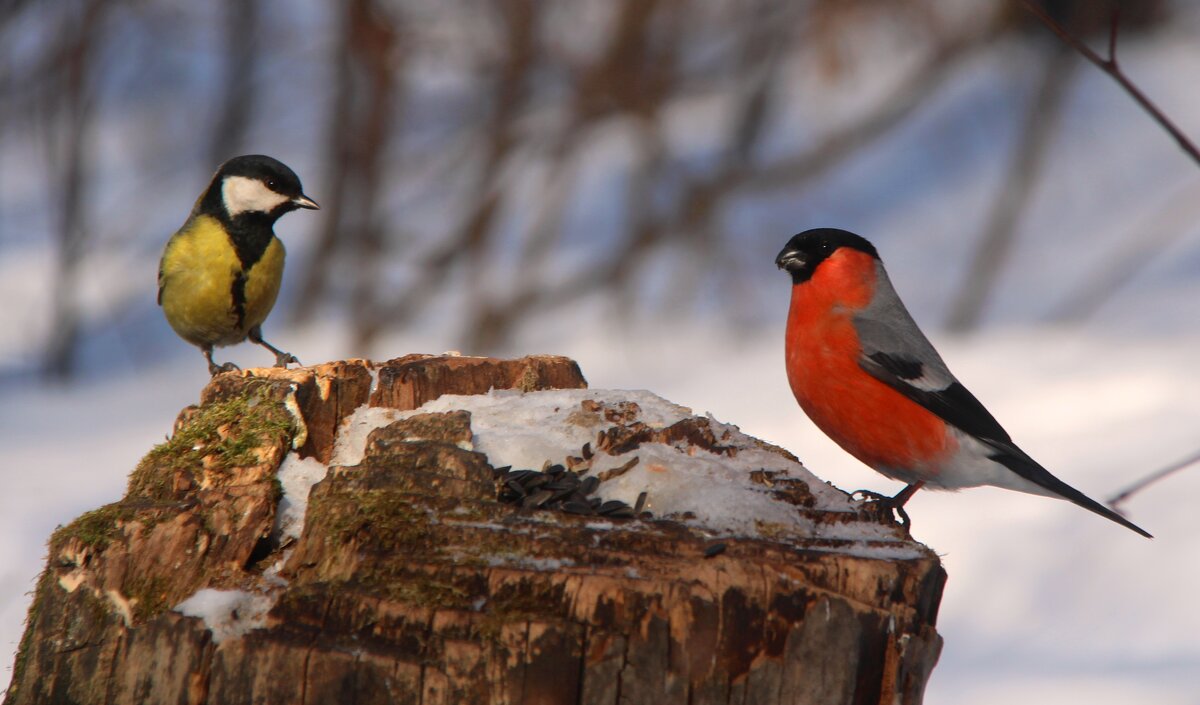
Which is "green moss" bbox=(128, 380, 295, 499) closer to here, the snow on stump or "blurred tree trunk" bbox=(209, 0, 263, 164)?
the snow on stump

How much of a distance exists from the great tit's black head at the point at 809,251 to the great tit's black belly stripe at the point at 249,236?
2.15m

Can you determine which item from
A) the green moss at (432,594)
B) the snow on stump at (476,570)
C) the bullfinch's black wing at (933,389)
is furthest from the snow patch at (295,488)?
the bullfinch's black wing at (933,389)

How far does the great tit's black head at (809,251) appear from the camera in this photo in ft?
16.3

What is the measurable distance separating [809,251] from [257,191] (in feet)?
7.61

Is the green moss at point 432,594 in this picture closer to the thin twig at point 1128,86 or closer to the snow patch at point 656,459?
the snow patch at point 656,459

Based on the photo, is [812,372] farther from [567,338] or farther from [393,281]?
[393,281]

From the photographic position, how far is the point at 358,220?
1142cm

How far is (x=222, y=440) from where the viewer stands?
11.1ft

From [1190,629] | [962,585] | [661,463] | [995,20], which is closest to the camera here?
[661,463]

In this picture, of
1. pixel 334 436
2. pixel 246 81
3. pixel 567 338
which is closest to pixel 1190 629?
pixel 334 436

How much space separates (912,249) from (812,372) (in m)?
9.33

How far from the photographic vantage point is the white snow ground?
6066 mm

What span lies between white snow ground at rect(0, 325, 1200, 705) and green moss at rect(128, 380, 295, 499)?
120 cm

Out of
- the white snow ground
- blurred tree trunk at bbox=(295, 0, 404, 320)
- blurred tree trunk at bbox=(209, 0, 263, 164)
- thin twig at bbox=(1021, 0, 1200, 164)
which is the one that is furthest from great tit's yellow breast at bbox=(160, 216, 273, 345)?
blurred tree trunk at bbox=(209, 0, 263, 164)
